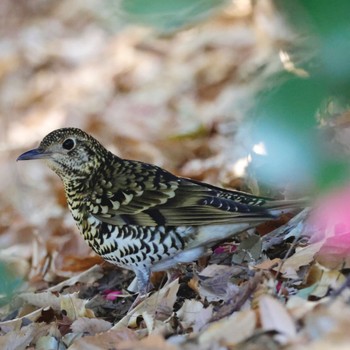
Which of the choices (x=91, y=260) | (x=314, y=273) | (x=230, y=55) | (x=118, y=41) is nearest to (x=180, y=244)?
(x=314, y=273)

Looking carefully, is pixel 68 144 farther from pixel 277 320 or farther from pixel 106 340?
pixel 277 320

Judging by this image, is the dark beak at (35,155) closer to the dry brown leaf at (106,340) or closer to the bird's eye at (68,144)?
the bird's eye at (68,144)

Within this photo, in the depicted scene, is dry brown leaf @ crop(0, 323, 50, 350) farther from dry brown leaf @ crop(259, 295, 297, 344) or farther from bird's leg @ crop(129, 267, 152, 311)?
dry brown leaf @ crop(259, 295, 297, 344)

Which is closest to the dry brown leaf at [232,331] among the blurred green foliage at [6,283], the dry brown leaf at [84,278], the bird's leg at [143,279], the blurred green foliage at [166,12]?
the blurred green foliage at [6,283]

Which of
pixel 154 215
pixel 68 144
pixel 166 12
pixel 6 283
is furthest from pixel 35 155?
pixel 166 12

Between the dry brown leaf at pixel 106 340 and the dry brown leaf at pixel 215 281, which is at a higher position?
the dry brown leaf at pixel 106 340
